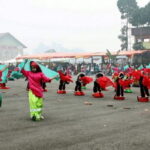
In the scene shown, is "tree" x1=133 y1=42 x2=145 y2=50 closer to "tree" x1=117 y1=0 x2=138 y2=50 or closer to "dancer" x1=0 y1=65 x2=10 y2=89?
"tree" x1=117 y1=0 x2=138 y2=50

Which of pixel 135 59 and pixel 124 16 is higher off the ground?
pixel 124 16

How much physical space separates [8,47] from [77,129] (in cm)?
7115

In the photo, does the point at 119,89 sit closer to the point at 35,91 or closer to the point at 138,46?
the point at 35,91

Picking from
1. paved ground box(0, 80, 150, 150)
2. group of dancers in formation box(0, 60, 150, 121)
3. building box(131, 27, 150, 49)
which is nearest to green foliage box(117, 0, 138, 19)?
building box(131, 27, 150, 49)

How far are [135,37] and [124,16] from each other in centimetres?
982

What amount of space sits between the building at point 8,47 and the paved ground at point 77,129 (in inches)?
2566

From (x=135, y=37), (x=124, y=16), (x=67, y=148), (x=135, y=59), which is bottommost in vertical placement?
(x=67, y=148)

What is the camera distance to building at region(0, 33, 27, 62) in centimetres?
7419

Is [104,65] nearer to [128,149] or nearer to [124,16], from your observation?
[124,16]

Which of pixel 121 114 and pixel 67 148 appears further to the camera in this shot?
pixel 121 114

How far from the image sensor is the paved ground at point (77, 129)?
231 inches

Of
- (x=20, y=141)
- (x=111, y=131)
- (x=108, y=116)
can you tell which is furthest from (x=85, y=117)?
(x=20, y=141)

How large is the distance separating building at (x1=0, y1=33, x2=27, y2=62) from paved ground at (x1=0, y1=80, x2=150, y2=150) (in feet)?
214

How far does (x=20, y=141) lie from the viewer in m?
6.16
